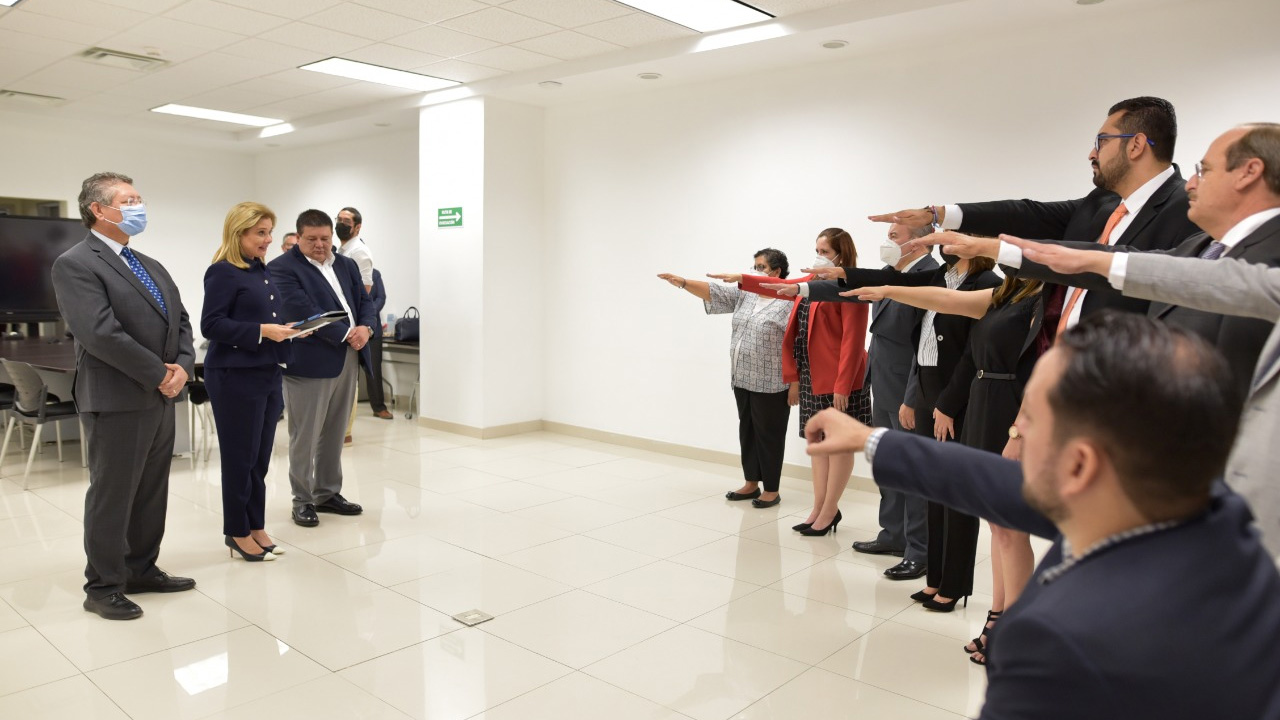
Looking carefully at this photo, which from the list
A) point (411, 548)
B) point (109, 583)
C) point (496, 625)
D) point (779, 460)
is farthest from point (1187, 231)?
point (109, 583)

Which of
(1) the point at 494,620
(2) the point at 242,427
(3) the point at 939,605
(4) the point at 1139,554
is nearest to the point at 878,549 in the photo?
(3) the point at 939,605

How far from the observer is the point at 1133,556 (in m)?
1.00

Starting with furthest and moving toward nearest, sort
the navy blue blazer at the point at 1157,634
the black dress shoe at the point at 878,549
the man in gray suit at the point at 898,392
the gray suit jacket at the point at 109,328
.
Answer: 1. the black dress shoe at the point at 878,549
2. the man in gray suit at the point at 898,392
3. the gray suit jacket at the point at 109,328
4. the navy blue blazer at the point at 1157,634

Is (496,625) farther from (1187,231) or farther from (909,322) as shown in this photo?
(1187,231)

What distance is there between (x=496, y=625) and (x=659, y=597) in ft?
2.65

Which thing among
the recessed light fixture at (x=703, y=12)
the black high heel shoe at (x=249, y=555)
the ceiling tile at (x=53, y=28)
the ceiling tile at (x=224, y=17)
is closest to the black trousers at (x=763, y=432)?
the recessed light fixture at (x=703, y=12)

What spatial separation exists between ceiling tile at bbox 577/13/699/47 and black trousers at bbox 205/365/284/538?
326 cm

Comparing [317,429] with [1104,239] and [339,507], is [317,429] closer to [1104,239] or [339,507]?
[339,507]

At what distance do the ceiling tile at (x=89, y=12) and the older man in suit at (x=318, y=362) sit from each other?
2335mm

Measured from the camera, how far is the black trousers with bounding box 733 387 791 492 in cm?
567

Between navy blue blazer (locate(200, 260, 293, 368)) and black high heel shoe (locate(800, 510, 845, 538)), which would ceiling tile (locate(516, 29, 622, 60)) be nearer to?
navy blue blazer (locate(200, 260, 293, 368))

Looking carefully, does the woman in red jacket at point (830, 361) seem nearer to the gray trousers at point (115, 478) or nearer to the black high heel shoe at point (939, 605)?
the black high heel shoe at point (939, 605)

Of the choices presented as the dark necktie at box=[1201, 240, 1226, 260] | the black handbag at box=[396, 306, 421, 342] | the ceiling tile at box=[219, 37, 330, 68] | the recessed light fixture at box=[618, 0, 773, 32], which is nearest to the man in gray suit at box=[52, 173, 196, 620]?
the recessed light fixture at box=[618, 0, 773, 32]

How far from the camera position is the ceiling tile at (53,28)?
6.20 metres
